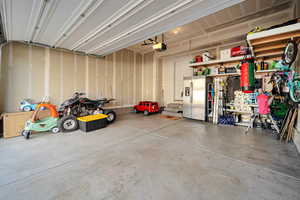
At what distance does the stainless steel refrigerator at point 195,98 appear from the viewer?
16.8 ft

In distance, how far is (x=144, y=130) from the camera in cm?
396

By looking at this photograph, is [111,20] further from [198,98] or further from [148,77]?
[148,77]

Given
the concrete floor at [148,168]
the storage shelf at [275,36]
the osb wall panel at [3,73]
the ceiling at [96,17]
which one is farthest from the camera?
the osb wall panel at [3,73]

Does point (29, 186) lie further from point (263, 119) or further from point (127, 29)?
point (263, 119)

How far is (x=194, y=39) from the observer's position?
559cm

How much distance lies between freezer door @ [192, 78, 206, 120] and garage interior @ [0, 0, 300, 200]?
4 cm

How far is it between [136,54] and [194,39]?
3493 mm

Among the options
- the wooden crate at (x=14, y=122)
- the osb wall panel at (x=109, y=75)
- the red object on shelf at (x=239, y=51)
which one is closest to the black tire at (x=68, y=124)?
the wooden crate at (x=14, y=122)

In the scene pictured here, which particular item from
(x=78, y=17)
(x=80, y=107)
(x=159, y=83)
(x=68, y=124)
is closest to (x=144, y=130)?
(x=68, y=124)

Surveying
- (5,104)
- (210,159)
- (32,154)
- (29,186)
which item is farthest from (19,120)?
(210,159)

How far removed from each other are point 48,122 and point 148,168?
3.53m

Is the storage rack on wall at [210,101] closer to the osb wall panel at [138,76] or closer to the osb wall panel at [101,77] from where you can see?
the osb wall panel at [138,76]

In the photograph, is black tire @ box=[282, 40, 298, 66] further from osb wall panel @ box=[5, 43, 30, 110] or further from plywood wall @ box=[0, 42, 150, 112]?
osb wall panel @ box=[5, 43, 30, 110]

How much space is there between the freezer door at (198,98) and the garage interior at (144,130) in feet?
0.15
